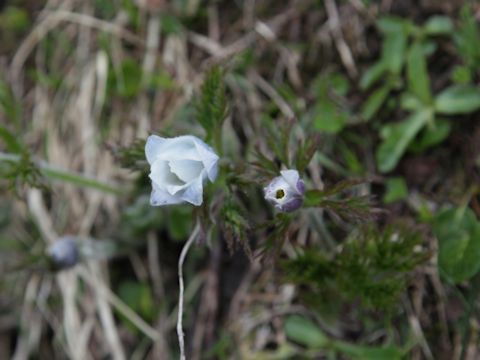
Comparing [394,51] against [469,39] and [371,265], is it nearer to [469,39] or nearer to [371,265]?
[469,39]

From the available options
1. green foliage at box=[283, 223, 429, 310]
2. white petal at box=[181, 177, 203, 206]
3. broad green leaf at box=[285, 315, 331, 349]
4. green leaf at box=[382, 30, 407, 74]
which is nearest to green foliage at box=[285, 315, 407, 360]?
broad green leaf at box=[285, 315, 331, 349]

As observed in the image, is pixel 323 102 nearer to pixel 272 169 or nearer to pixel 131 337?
pixel 272 169

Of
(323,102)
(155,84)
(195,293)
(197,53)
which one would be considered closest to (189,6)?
(197,53)

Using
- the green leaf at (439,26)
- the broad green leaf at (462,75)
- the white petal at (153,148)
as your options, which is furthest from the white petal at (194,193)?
the green leaf at (439,26)

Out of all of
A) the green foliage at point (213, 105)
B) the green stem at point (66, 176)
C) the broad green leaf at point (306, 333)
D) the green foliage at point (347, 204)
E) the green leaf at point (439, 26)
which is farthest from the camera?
the green leaf at point (439, 26)

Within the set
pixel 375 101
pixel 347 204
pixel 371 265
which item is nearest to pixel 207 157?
pixel 347 204

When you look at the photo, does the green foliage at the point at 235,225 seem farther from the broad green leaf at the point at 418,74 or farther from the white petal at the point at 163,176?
the broad green leaf at the point at 418,74
